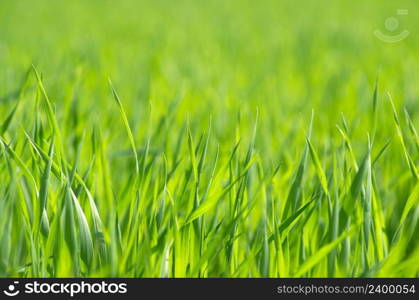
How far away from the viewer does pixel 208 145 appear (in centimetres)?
119

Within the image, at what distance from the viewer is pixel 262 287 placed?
0.62 m

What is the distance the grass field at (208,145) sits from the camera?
693mm

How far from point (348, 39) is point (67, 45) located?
1206 mm

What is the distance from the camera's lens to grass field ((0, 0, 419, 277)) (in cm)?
69

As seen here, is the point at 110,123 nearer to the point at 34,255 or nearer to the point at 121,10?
the point at 34,255

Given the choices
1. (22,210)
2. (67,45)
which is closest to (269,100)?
(22,210)
